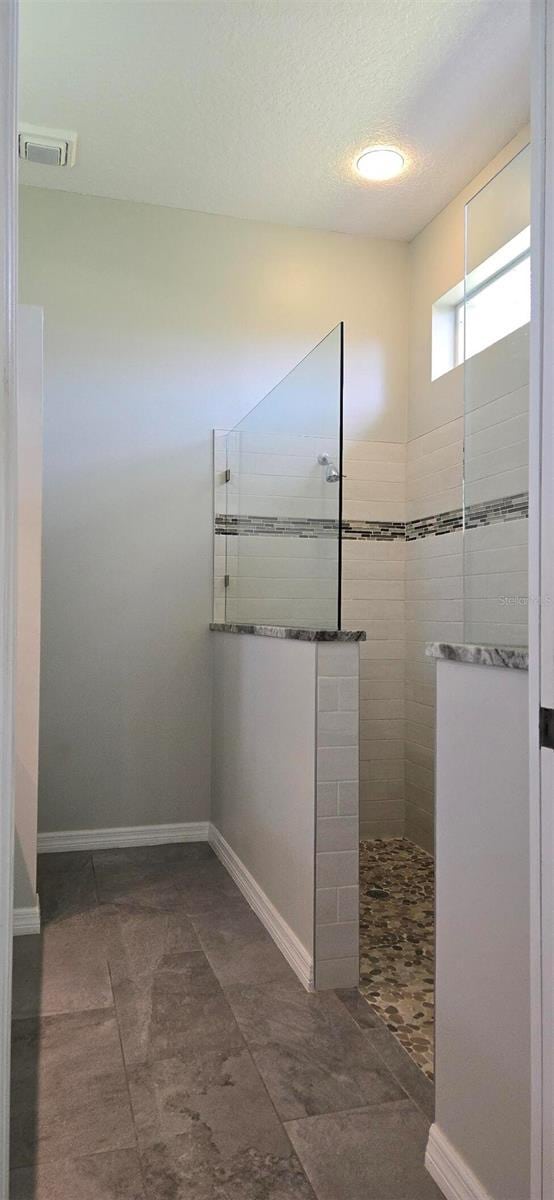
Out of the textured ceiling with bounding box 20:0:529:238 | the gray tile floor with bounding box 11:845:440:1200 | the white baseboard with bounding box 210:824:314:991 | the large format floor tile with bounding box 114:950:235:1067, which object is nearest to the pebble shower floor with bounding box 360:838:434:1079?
the gray tile floor with bounding box 11:845:440:1200

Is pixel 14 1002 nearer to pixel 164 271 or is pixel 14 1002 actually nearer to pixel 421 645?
pixel 421 645

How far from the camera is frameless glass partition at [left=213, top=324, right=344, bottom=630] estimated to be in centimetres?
236

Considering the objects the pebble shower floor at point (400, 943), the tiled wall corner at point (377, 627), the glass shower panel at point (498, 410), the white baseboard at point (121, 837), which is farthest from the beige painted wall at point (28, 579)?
the tiled wall corner at point (377, 627)

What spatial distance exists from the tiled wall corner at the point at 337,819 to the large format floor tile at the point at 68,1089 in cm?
61

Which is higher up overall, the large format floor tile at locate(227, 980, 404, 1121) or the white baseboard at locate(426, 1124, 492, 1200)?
the white baseboard at locate(426, 1124, 492, 1200)

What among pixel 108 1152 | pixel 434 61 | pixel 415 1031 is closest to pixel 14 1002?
pixel 108 1152

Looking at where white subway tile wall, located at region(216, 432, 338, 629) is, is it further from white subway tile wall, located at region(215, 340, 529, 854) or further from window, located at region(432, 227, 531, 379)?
window, located at region(432, 227, 531, 379)

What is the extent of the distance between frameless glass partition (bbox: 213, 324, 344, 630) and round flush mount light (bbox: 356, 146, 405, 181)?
1.03m

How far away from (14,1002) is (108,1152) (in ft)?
2.25

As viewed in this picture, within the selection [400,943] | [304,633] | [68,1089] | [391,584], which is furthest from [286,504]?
[68,1089]

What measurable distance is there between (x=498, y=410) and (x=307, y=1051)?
1531 millimetres

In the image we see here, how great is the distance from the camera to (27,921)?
2.52 metres

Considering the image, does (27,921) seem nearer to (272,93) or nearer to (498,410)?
(498,410)

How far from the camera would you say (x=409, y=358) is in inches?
153
